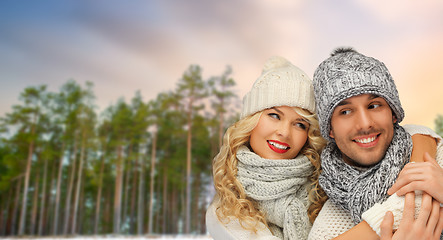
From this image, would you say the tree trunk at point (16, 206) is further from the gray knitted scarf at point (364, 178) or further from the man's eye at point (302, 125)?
the gray knitted scarf at point (364, 178)

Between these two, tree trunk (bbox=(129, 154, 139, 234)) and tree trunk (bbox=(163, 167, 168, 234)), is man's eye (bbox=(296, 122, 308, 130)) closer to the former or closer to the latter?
tree trunk (bbox=(163, 167, 168, 234))

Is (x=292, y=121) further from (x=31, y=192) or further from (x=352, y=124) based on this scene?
(x=31, y=192)

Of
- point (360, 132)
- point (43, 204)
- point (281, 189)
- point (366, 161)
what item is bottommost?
point (43, 204)

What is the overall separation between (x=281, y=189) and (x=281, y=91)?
512 mm

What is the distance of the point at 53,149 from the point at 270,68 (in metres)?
16.6

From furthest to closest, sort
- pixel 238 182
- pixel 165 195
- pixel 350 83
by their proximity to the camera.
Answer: pixel 165 195 → pixel 238 182 → pixel 350 83

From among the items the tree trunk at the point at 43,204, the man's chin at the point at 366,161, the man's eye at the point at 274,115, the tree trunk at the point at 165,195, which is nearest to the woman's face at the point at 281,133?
the man's eye at the point at 274,115

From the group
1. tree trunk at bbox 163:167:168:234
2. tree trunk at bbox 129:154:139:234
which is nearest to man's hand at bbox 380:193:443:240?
tree trunk at bbox 163:167:168:234

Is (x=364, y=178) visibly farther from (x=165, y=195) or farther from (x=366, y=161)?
(x=165, y=195)

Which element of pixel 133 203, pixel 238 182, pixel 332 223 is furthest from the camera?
pixel 133 203

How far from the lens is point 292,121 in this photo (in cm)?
198

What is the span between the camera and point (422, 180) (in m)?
1.30

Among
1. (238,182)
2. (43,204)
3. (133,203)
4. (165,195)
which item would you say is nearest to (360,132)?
(238,182)

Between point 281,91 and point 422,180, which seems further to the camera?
point 281,91
